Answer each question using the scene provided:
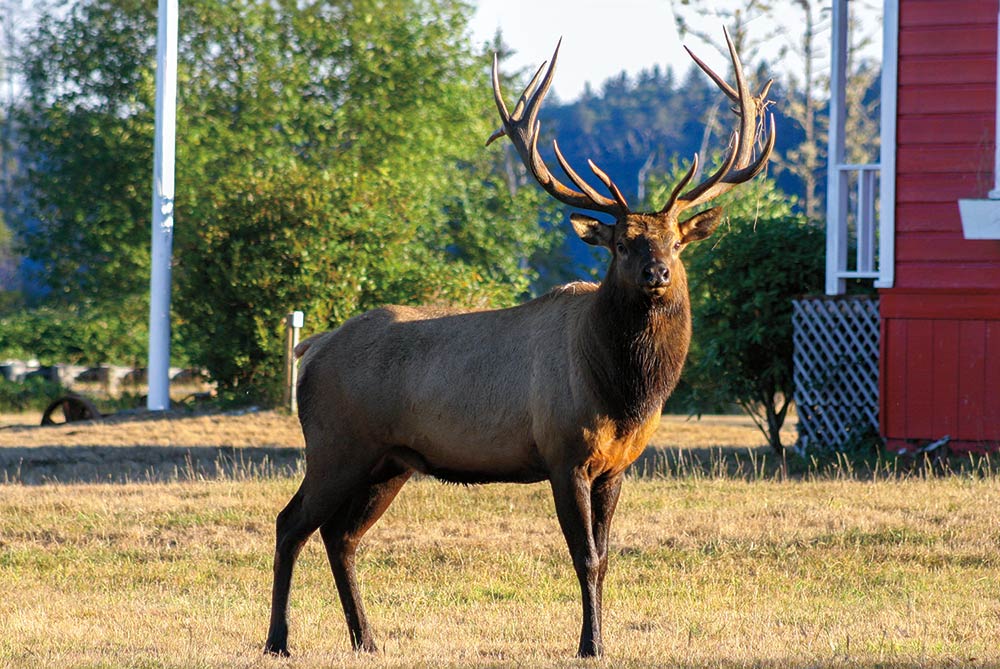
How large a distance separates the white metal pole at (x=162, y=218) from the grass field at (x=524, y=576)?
279 inches

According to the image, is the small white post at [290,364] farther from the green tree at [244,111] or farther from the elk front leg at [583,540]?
the elk front leg at [583,540]

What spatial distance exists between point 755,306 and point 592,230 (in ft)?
27.7

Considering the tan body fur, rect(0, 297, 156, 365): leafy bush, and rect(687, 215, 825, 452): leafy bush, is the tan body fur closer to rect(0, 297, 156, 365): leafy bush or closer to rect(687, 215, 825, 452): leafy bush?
rect(687, 215, 825, 452): leafy bush

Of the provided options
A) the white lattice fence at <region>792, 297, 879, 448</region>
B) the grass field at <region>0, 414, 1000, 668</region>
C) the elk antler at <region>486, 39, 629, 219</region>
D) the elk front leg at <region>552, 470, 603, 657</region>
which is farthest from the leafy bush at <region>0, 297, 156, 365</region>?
the elk front leg at <region>552, 470, 603, 657</region>

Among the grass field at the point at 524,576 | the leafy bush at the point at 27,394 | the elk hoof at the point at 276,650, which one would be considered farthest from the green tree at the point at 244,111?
the elk hoof at the point at 276,650

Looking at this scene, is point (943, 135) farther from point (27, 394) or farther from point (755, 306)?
point (27, 394)

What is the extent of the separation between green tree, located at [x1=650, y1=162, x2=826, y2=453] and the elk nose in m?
8.83

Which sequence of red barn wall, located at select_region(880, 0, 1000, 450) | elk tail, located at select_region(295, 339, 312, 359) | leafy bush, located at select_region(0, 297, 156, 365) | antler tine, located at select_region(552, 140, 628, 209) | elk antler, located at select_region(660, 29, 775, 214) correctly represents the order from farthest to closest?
leafy bush, located at select_region(0, 297, 156, 365) → red barn wall, located at select_region(880, 0, 1000, 450) → elk tail, located at select_region(295, 339, 312, 359) → elk antler, located at select_region(660, 29, 775, 214) → antler tine, located at select_region(552, 140, 628, 209)

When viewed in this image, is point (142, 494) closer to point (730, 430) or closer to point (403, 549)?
point (403, 549)

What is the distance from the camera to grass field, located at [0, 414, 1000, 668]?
24.9ft

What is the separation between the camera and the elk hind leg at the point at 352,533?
7.98 metres

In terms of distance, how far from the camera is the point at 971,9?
14328 millimetres

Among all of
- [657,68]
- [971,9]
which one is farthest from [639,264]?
[657,68]

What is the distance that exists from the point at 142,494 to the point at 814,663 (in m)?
7.62
